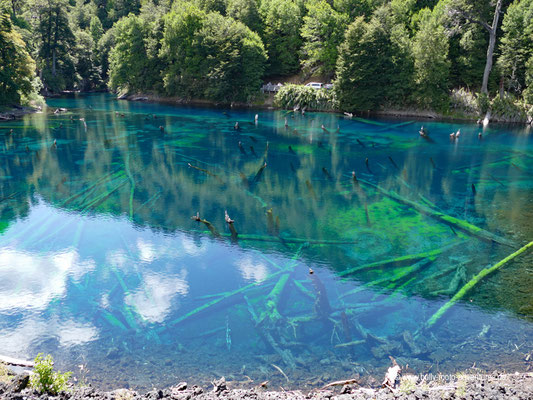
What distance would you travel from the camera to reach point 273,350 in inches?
446

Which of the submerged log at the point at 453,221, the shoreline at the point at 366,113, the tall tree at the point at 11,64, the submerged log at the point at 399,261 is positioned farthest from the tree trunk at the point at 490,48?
the tall tree at the point at 11,64

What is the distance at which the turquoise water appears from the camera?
36.7 ft

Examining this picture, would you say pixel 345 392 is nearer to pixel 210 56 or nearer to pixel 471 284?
pixel 471 284

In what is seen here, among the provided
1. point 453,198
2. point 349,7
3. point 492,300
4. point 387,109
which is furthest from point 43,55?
point 492,300

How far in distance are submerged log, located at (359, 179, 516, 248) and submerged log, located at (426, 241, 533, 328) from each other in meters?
0.93

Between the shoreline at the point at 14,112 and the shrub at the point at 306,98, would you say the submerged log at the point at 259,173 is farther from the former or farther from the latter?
the shoreline at the point at 14,112

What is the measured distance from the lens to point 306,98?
6116 cm

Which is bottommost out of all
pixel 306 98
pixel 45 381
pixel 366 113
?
pixel 45 381

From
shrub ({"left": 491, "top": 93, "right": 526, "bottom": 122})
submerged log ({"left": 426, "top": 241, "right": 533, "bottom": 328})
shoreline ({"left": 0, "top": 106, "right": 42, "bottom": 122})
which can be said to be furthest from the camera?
shrub ({"left": 491, "top": 93, "right": 526, "bottom": 122})

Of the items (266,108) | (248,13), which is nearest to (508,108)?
(266,108)

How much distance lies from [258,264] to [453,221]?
433 inches

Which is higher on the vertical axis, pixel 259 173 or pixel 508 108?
pixel 508 108

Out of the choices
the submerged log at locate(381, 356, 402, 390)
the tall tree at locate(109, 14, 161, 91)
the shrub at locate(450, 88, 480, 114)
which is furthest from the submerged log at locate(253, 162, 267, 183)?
the tall tree at locate(109, 14, 161, 91)

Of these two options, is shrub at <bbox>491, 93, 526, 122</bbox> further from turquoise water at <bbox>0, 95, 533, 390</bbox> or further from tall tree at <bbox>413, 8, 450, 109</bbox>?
turquoise water at <bbox>0, 95, 533, 390</bbox>
